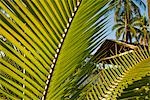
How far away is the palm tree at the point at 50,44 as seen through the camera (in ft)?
2.93

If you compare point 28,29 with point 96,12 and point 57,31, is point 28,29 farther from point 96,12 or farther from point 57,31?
point 96,12

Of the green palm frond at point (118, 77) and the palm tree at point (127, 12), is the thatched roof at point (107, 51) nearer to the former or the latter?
the green palm frond at point (118, 77)

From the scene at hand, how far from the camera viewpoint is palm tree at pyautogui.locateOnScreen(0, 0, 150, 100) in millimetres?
893

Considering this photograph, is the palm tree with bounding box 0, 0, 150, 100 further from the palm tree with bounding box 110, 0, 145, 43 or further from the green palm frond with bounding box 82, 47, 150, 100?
the palm tree with bounding box 110, 0, 145, 43

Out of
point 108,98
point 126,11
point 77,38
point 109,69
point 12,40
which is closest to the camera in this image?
point 12,40

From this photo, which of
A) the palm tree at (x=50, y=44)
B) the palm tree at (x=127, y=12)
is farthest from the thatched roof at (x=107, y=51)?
the palm tree at (x=127, y=12)

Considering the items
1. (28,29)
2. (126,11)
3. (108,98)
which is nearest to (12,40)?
(28,29)

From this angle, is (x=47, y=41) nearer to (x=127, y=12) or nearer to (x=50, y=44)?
(x=50, y=44)

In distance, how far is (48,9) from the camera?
0.91 m

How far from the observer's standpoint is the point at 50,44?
97 cm

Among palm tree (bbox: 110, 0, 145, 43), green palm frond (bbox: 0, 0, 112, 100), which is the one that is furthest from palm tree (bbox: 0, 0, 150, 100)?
palm tree (bbox: 110, 0, 145, 43)

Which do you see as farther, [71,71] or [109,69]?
[109,69]

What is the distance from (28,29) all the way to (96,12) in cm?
20

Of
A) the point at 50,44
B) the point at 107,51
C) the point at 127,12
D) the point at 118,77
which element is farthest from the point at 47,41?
the point at 127,12
